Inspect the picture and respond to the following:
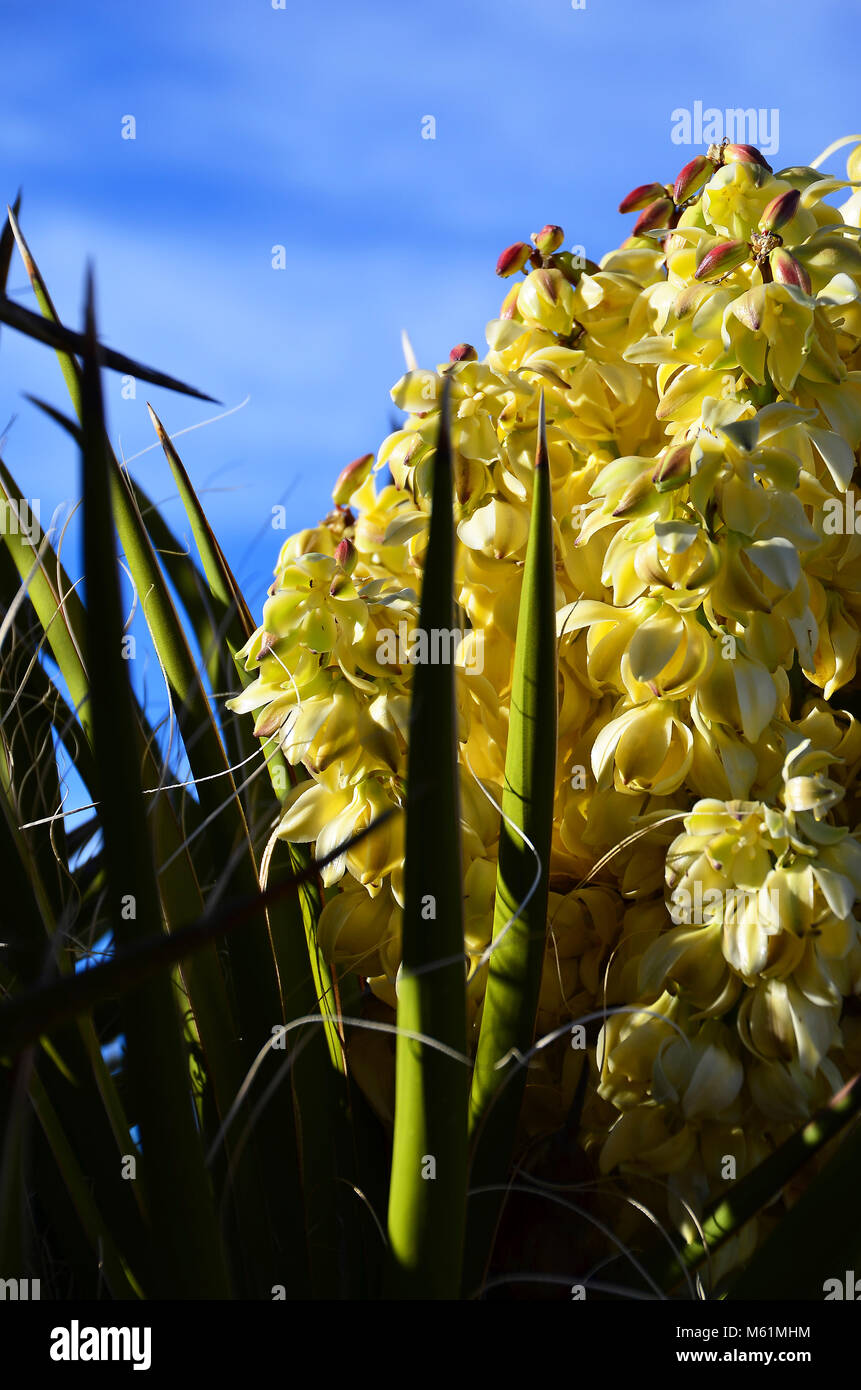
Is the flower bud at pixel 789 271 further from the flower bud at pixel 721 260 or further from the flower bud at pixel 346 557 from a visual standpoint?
the flower bud at pixel 346 557

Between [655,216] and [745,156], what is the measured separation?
89 mm

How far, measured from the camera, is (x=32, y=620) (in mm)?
1056

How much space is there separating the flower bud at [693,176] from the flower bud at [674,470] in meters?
0.28

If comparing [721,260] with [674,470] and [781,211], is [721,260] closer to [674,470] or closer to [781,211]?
[781,211]

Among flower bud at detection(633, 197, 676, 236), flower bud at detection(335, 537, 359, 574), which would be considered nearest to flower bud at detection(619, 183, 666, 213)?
flower bud at detection(633, 197, 676, 236)

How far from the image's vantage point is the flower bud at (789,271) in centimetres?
59

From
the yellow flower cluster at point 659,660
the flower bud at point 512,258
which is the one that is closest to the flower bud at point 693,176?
the yellow flower cluster at point 659,660

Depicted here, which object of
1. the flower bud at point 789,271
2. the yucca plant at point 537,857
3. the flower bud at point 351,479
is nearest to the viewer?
the yucca plant at point 537,857

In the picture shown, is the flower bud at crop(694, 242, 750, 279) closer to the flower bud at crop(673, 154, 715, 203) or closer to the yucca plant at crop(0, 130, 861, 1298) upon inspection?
the yucca plant at crop(0, 130, 861, 1298)

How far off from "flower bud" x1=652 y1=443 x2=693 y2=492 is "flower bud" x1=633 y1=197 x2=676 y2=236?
10.7 inches

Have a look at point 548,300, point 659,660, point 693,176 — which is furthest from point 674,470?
point 693,176

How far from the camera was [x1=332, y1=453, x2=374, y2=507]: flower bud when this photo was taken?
A: 0.73 meters
